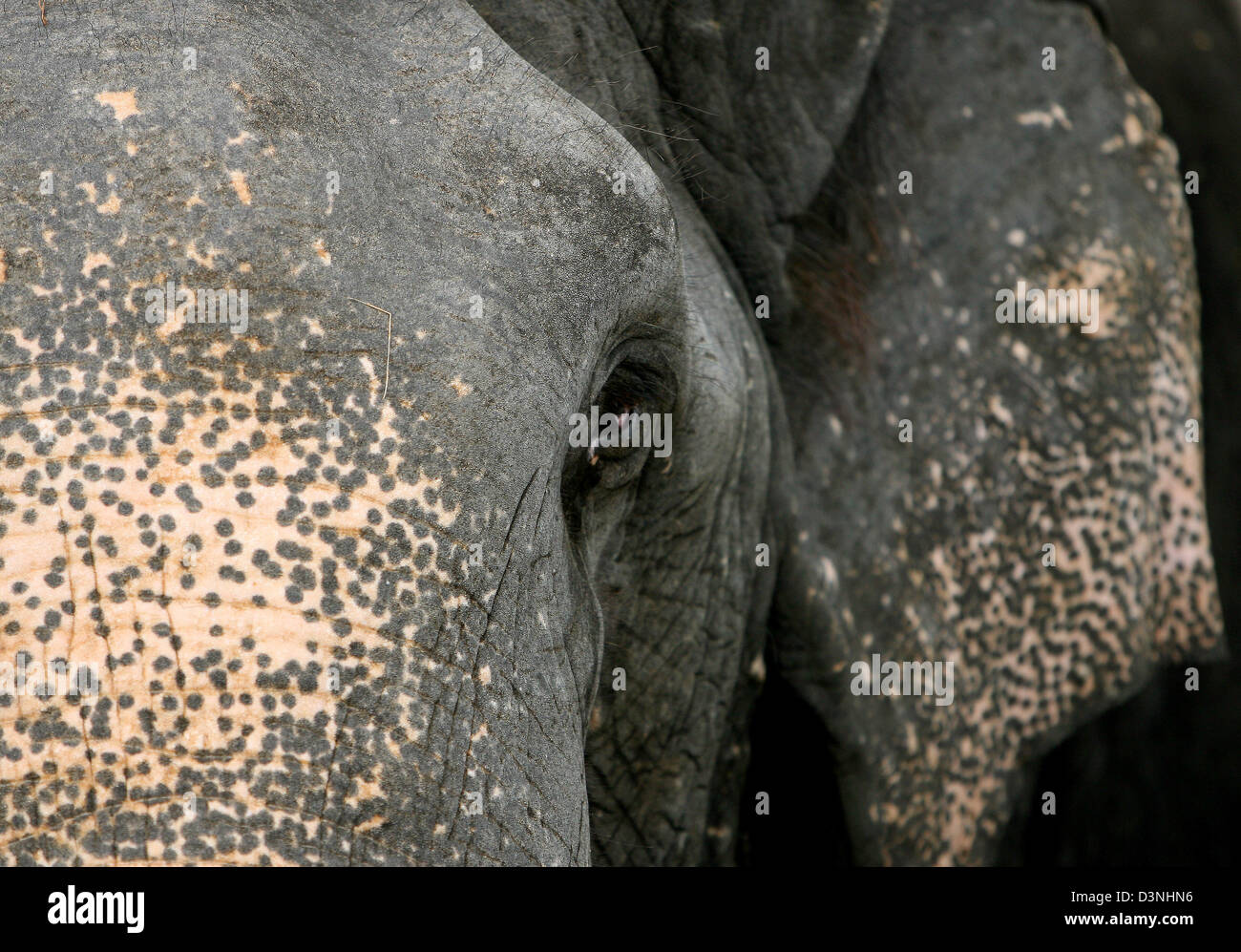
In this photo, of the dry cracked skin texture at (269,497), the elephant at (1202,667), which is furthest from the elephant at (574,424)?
the elephant at (1202,667)

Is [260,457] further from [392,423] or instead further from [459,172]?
[459,172]

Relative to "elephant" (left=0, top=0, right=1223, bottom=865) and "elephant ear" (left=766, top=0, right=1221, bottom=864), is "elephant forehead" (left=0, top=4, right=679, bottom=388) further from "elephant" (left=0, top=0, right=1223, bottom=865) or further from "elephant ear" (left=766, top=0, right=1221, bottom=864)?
"elephant ear" (left=766, top=0, right=1221, bottom=864)

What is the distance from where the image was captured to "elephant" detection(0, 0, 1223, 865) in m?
0.86

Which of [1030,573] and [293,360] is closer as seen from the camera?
[293,360]

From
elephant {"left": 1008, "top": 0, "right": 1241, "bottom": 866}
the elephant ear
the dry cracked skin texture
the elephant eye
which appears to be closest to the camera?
the dry cracked skin texture

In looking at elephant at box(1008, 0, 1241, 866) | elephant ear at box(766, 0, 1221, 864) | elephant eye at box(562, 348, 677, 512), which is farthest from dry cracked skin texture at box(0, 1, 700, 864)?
elephant at box(1008, 0, 1241, 866)

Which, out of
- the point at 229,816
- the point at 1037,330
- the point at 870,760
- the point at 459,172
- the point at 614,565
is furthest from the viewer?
the point at 1037,330

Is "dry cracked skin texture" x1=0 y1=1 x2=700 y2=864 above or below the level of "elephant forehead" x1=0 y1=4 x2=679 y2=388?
below

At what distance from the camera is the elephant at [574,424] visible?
0.86 metres

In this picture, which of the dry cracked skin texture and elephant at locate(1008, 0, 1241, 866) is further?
→ elephant at locate(1008, 0, 1241, 866)

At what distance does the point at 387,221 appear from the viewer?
994 mm

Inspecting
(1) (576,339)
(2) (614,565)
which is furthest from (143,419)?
(2) (614,565)

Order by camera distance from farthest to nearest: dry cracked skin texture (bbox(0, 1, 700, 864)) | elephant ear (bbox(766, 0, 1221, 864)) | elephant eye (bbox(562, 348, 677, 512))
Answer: elephant ear (bbox(766, 0, 1221, 864))
elephant eye (bbox(562, 348, 677, 512))
dry cracked skin texture (bbox(0, 1, 700, 864))

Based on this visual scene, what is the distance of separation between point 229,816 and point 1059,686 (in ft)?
4.15
